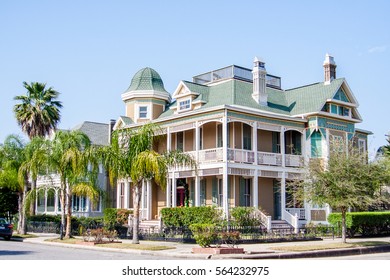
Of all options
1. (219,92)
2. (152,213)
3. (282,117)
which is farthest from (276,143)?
(152,213)

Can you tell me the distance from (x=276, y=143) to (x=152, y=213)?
10.4 m

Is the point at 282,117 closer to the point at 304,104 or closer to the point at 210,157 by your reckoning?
the point at 304,104

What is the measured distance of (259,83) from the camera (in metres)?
37.2

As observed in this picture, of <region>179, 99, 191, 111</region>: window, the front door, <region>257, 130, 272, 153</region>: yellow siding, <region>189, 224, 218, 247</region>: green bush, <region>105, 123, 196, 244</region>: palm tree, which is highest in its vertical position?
<region>179, 99, 191, 111</region>: window

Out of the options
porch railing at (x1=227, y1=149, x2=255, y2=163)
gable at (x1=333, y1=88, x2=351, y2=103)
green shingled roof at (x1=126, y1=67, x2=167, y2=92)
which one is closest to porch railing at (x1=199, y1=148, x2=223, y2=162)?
porch railing at (x1=227, y1=149, x2=255, y2=163)

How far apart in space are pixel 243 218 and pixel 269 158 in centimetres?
555

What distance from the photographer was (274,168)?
113ft

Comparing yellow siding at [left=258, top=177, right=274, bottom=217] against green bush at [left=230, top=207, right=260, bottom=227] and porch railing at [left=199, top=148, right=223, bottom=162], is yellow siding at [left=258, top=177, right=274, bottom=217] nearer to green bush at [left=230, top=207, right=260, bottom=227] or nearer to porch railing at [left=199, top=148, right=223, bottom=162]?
green bush at [left=230, top=207, right=260, bottom=227]

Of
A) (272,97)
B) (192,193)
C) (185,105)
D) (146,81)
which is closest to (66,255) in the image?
(192,193)

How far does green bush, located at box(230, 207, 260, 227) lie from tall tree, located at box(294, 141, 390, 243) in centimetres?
528

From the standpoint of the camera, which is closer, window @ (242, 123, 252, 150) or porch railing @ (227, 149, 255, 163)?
porch railing @ (227, 149, 255, 163)

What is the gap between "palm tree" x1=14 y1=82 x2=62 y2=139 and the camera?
40688mm

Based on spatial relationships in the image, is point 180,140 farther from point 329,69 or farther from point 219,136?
point 329,69

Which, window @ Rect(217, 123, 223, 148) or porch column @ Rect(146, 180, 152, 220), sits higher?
window @ Rect(217, 123, 223, 148)
